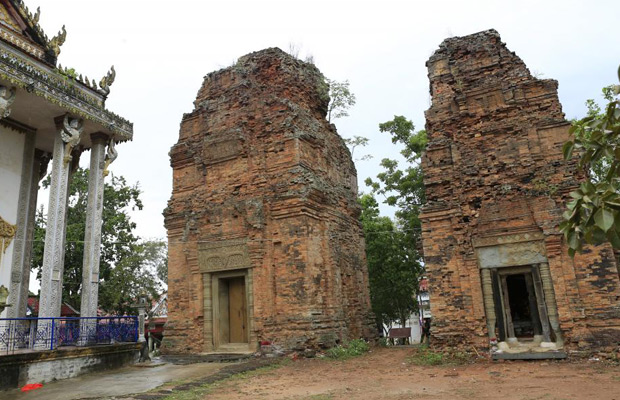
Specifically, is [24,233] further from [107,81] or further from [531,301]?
[531,301]

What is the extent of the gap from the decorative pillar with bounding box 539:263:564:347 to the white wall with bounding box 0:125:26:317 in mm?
13285

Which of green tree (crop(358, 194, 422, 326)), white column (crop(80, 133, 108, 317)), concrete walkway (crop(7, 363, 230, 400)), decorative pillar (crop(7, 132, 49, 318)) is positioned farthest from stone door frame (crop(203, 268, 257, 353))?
green tree (crop(358, 194, 422, 326))

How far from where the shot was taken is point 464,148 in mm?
13070

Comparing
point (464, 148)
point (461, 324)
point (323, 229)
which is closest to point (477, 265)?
point (461, 324)

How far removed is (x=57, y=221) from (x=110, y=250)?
11798mm

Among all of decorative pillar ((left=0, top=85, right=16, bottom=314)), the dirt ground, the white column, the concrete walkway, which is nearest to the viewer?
the dirt ground

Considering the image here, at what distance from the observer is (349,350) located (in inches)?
519

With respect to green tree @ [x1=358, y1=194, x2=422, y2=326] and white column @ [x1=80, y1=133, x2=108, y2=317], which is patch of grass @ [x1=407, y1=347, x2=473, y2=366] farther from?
green tree @ [x1=358, y1=194, x2=422, y2=326]

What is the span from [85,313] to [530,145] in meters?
12.1

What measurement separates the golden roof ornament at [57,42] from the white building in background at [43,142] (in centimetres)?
3

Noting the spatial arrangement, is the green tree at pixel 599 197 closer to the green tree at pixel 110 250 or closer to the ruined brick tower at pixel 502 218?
the ruined brick tower at pixel 502 218

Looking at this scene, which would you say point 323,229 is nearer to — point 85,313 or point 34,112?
point 85,313

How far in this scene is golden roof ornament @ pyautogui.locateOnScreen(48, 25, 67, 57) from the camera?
13883 mm

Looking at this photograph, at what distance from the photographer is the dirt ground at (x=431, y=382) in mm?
7527
